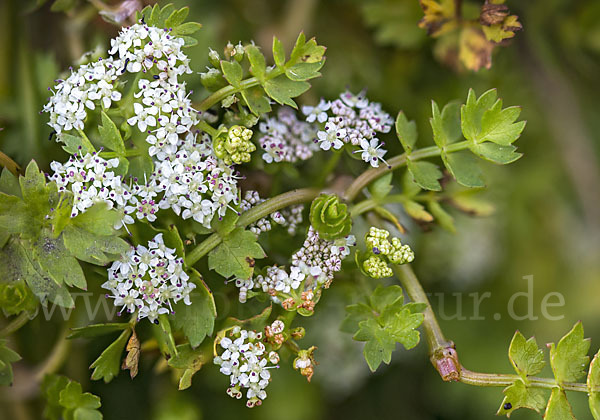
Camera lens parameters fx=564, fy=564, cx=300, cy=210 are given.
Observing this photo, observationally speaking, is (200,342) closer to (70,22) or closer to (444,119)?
(444,119)

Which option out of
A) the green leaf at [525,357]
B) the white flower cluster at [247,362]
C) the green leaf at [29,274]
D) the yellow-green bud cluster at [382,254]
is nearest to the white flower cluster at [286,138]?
the yellow-green bud cluster at [382,254]

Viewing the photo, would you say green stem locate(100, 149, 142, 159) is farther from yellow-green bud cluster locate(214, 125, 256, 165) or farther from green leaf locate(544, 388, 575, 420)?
green leaf locate(544, 388, 575, 420)

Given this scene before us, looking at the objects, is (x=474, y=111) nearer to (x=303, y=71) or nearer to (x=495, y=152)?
(x=495, y=152)

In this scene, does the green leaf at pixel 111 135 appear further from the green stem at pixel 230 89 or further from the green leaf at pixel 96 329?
the green leaf at pixel 96 329

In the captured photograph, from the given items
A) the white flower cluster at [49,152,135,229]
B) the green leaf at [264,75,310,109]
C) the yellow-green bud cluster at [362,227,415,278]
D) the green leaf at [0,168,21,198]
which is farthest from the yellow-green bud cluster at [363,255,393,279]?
the green leaf at [0,168,21,198]

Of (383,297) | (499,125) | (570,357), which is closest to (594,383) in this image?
(570,357)

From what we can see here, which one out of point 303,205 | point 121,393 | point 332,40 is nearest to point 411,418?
point 121,393

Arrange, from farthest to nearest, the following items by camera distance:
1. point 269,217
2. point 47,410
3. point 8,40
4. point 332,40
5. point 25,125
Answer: point 332,40, point 8,40, point 25,125, point 47,410, point 269,217
